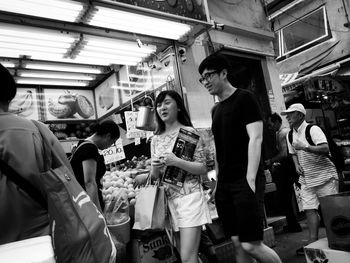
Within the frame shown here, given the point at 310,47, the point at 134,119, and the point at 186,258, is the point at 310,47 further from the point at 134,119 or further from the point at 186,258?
the point at 186,258

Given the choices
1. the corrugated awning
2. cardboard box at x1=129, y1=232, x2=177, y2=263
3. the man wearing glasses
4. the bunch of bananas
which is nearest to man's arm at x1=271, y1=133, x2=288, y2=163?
cardboard box at x1=129, y1=232, x2=177, y2=263

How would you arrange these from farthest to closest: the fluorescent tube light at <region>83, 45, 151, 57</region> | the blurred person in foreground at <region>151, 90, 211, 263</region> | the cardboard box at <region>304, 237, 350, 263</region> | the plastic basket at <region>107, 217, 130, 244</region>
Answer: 1. the fluorescent tube light at <region>83, 45, 151, 57</region>
2. the plastic basket at <region>107, 217, 130, 244</region>
3. the cardboard box at <region>304, 237, 350, 263</region>
4. the blurred person in foreground at <region>151, 90, 211, 263</region>

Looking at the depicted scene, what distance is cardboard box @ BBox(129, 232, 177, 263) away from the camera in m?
3.60

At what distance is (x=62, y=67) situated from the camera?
580 centimetres

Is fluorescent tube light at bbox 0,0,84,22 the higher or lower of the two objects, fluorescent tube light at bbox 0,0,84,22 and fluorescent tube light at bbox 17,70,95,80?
the lower

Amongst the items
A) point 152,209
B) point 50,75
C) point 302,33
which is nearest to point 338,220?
point 152,209

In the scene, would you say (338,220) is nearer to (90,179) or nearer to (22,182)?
(90,179)

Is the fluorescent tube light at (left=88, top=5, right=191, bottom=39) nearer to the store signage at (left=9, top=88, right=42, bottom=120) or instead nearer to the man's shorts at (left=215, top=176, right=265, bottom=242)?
the man's shorts at (left=215, top=176, right=265, bottom=242)

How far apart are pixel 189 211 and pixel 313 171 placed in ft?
8.28

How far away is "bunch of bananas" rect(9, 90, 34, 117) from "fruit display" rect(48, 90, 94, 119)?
397 mm

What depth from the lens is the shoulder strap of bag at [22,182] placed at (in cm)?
158

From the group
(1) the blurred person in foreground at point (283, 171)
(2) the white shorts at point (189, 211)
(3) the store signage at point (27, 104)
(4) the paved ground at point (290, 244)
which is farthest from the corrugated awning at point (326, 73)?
(2) the white shorts at point (189, 211)

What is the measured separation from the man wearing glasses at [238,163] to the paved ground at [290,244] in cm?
215

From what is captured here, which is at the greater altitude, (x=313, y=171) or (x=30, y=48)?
(x=30, y=48)
